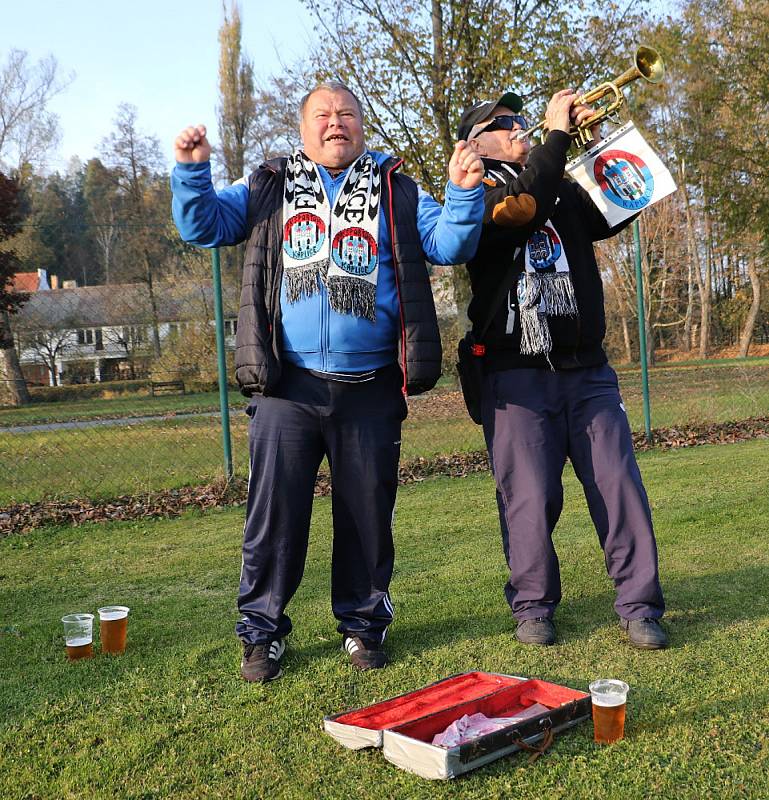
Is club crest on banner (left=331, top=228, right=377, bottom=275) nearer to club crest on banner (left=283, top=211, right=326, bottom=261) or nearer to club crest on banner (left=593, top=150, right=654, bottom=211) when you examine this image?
club crest on banner (left=283, top=211, right=326, bottom=261)

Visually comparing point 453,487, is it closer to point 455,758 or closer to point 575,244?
point 575,244

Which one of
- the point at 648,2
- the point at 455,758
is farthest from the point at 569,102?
the point at 648,2

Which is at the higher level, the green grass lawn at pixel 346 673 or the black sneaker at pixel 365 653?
the black sneaker at pixel 365 653

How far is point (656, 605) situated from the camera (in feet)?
11.6

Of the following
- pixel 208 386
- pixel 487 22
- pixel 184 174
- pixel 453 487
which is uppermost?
pixel 487 22

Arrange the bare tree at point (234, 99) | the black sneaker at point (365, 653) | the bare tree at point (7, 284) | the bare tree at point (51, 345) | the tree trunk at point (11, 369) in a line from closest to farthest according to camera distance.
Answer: the black sneaker at point (365, 653) < the tree trunk at point (11, 369) < the bare tree at point (51, 345) < the bare tree at point (7, 284) < the bare tree at point (234, 99)

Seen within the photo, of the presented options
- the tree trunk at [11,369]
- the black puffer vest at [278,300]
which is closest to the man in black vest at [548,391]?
the black puffer vest at [278,300]

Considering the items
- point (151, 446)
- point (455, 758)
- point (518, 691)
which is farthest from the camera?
point (151, 446)

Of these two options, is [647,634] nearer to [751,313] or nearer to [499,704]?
[499,704]

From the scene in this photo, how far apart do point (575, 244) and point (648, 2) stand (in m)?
12.9

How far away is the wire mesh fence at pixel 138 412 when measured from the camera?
28.1ft

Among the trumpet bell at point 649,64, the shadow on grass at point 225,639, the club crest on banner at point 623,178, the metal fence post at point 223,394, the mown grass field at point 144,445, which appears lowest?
the shadow on grass at point 225,639

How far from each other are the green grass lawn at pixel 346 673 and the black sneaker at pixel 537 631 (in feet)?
0.18

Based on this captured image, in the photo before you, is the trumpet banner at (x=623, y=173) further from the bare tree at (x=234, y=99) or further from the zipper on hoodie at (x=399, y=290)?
the bare tree at (x=234, y=99)
